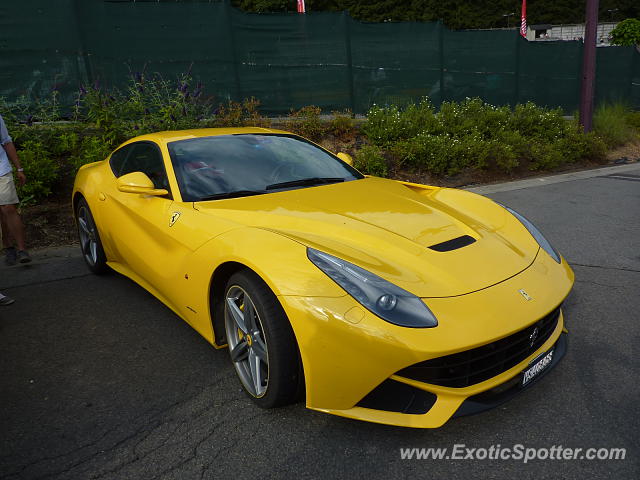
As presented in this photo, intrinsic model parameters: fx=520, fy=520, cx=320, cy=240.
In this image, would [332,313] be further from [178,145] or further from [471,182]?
[471,182]

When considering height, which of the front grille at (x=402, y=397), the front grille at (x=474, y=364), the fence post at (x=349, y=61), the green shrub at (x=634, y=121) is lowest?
the green shrub at (x=634, y=121)

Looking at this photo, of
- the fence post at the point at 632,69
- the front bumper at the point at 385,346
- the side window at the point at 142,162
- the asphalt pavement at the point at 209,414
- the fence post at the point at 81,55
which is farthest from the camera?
the fence post at the point at 632,69

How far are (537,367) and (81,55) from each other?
9603mm

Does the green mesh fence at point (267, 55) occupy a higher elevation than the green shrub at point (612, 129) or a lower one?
higher

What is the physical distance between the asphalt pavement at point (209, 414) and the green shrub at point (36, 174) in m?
2.81

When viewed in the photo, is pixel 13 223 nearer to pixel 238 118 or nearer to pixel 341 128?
pixel 238 118

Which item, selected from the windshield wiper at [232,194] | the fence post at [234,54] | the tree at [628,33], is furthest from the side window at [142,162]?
the tree at [628,33]

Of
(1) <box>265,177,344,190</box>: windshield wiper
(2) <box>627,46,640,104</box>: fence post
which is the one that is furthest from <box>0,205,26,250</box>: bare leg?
(2) <box>627,46,640,104</box>: fence post

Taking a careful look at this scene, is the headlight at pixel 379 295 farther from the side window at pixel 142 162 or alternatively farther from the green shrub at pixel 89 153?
the green shrub at pixel 89 153

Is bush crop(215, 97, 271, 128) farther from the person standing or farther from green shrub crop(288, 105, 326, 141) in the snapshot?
the person standing

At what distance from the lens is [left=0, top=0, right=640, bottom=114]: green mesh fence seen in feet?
29.9

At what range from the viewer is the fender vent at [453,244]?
269 centimetres

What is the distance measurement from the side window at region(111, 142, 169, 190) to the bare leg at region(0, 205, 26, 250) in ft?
4.10

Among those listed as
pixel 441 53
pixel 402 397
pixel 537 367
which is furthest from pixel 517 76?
pixel 402 397
